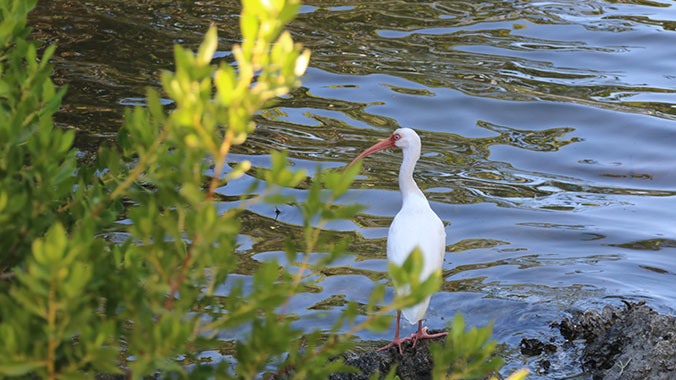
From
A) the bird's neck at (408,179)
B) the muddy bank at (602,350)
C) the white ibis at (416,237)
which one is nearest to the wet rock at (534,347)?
the muddy bank at (602,350)

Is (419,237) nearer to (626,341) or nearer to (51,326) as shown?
(626,341)

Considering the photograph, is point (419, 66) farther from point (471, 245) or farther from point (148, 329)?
point (148, 329)

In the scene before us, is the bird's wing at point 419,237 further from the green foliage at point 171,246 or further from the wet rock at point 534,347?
the green foliage at point 171,246

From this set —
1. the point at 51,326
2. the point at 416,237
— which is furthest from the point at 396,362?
the point at 51,326

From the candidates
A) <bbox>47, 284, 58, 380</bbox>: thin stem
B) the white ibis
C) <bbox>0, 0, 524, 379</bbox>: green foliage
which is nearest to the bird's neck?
the white ibis

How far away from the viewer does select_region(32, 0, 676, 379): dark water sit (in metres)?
6.90


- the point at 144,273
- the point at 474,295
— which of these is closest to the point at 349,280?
the point at 474,295

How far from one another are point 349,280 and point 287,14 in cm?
502

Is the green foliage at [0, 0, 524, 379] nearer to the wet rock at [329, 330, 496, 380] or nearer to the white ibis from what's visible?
the wet rock at [329, 330, 496, 380]

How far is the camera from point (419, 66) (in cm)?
1205

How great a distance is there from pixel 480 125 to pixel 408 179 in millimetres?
4609

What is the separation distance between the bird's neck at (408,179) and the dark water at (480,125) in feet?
2.95

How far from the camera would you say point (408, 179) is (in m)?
6.16

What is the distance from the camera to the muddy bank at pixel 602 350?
4.50 m
